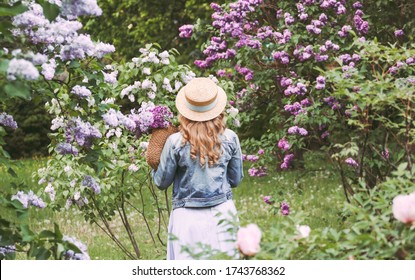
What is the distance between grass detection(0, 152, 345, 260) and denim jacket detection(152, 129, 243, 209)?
1984 millimetres

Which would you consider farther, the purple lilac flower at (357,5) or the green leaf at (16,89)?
the purple lilac flower at (357,5)

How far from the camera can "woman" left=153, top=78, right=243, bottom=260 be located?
163 inches

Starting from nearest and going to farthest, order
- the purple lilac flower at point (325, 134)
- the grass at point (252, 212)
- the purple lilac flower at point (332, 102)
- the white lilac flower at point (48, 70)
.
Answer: the white lilac flower at point (48, 70), the purple lilac flower at point (332, 102), the purple lilac flower at point (325, 134), the grass at point (252, 212)

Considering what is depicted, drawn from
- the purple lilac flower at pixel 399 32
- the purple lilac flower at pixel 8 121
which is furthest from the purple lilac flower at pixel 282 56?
the purple lilac flower at pixel 8 121

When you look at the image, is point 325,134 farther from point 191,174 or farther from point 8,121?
point 8,121

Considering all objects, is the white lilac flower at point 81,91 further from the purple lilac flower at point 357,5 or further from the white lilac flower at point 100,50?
the purple lilac flower at point 357,5

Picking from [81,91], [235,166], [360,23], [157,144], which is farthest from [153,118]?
[360,23]

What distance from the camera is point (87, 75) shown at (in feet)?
12.0

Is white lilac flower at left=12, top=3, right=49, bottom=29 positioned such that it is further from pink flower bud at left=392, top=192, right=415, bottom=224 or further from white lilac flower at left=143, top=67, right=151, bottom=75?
white lilac flower at left=143, top=67, right=151, bottom=75

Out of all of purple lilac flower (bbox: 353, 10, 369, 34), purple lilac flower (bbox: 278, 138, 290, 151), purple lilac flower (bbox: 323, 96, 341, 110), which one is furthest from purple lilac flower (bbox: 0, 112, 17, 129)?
purple lilac flower (bbox: 353, 10, 369, 34)

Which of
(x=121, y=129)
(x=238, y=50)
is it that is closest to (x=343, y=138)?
(x=238, y=50)

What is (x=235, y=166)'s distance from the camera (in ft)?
14.3

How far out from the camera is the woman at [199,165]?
4137 millimetres
